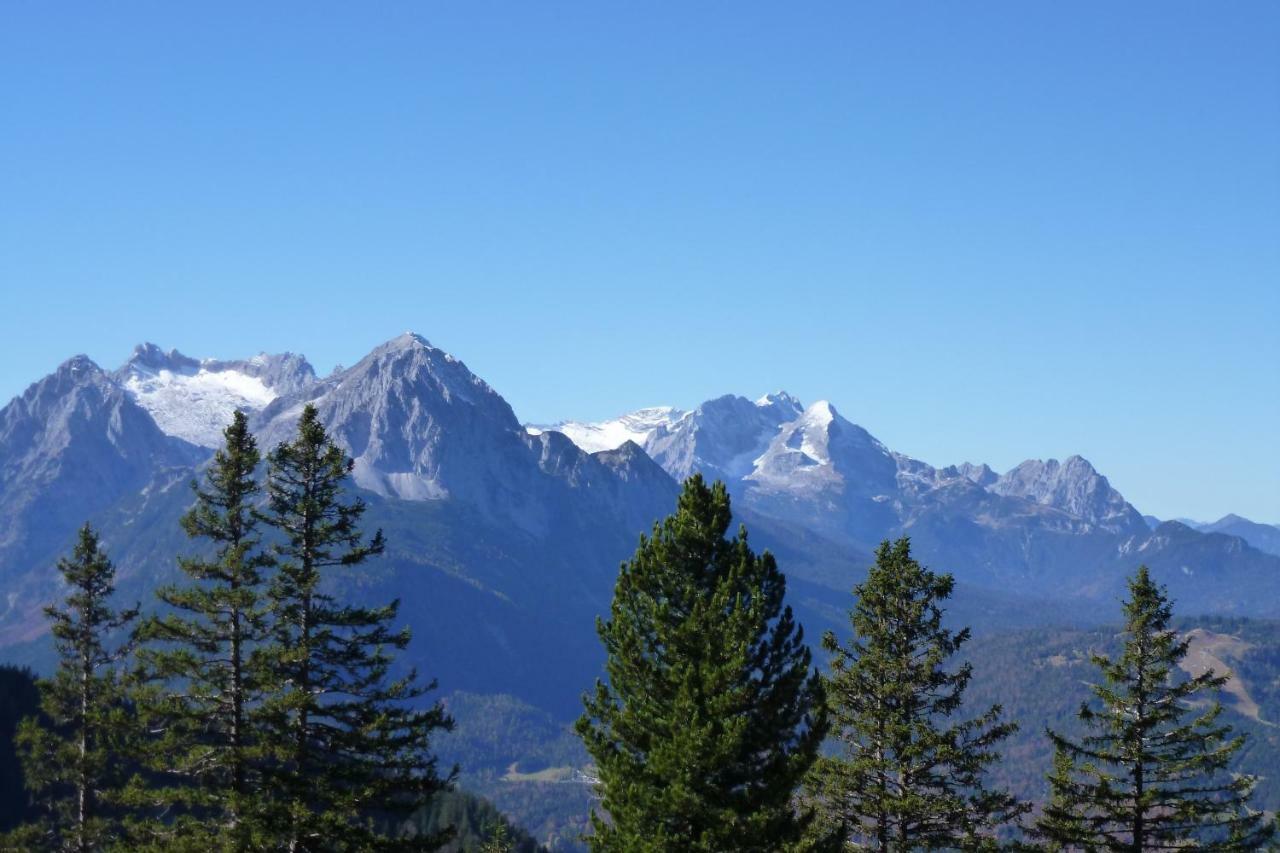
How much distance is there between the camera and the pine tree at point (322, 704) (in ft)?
119

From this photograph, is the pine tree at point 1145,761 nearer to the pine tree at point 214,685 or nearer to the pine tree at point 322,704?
the pine tree at point 322,704

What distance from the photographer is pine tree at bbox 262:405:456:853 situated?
36.3m

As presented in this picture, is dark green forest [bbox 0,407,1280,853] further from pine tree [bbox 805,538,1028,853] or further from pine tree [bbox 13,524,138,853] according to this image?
pine tree [bbox 13,524,138,853]

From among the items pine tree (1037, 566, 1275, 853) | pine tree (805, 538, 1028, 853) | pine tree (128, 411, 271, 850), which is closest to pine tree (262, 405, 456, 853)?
pine tree (128, 411, 271, 850)

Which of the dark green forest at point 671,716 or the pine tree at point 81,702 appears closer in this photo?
the dark green forest at point 671,716

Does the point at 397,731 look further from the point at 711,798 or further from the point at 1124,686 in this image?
the point at 1124,686

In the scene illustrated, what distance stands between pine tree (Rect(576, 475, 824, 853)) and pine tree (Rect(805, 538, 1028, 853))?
3302mm

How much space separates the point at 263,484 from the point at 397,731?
8.59 metres

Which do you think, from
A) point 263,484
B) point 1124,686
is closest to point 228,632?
point 263,484

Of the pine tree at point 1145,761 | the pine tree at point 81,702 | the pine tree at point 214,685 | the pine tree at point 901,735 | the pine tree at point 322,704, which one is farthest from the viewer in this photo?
the pine tree at point 81,702

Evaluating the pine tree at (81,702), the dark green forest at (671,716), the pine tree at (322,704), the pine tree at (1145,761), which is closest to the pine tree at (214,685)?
the dark green forest at (671,716)

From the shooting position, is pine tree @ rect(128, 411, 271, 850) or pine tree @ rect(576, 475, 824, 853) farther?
pine tree @ rect(128, 411, 271, 850)

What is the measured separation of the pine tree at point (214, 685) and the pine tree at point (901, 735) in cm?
1652

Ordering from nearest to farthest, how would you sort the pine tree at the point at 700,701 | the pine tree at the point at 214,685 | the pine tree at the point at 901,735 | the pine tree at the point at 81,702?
the pine tree at the point at 700,701 → the pine tree at the point at 214,685 → the pine tree at the point at 901,735 → the pine tree at the point at 81,702
